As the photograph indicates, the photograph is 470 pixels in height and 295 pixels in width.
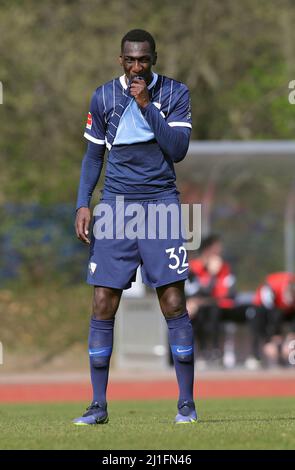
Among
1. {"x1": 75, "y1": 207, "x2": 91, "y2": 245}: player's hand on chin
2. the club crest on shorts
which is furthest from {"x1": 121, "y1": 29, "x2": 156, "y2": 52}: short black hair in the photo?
the club crest on shorts

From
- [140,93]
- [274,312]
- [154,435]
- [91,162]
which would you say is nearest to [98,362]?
[154,435]

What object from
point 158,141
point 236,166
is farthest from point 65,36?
point 158,141

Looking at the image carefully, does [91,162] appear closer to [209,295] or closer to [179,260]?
[179,260]

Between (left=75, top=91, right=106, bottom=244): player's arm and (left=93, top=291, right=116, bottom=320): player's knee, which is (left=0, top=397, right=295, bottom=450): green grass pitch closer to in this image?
(left=93, top=291, right=116, bottom=320): player's knee

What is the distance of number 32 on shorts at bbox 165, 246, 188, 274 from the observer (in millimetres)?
7452

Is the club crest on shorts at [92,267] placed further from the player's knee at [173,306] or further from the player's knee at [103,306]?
the player's knee at [173,306]

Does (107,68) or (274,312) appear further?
(107,68)

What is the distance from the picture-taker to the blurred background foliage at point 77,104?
75.5 ft

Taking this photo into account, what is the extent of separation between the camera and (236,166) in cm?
2077

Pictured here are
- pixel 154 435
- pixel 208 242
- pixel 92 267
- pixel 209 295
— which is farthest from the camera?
pixel 209 295

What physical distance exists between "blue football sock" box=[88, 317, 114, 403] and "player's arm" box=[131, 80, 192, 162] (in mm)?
1171

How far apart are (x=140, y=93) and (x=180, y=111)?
0.45 meters

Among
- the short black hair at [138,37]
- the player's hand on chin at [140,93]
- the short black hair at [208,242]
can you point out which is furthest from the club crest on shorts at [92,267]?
the short black hair at [208,242]

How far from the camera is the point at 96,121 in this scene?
7633 mm
